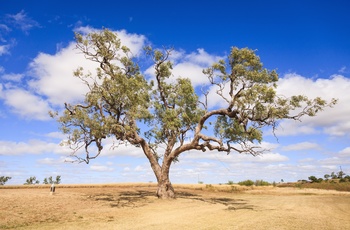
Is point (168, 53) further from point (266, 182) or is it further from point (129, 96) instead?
point (266, 182)

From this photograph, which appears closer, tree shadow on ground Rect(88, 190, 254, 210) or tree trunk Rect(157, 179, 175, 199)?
tree shadow on ground Rect(88, 190, 254, 210)

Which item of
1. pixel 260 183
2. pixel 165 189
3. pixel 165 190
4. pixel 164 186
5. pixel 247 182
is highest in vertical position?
pixel 247 182

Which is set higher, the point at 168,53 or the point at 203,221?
the point at 168,53

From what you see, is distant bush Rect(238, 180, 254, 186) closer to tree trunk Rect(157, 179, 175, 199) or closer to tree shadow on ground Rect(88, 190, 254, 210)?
tree shadow on ground Rect(88, 190, 254, 210)

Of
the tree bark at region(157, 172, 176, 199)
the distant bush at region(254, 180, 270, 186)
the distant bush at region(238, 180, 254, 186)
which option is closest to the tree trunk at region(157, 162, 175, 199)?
the tree bark at region(157, 172, 176, 199)

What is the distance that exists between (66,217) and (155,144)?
62.5 feet

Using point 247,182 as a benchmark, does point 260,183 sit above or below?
below

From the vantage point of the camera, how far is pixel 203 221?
18.3 m

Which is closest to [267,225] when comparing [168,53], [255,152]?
[255,152]

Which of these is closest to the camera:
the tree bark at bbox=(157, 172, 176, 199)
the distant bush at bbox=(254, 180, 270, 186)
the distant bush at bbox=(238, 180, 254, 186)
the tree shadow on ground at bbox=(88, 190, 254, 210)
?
the tree shadow on ground at bbox=(88, 190, 254, 210)

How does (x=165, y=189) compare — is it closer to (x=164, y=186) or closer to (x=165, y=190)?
(x=165, y=190)

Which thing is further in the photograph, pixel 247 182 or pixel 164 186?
pixel 247 182

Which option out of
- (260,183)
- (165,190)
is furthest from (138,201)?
(260,183)

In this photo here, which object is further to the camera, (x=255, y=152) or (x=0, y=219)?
(x=255, y=152)
